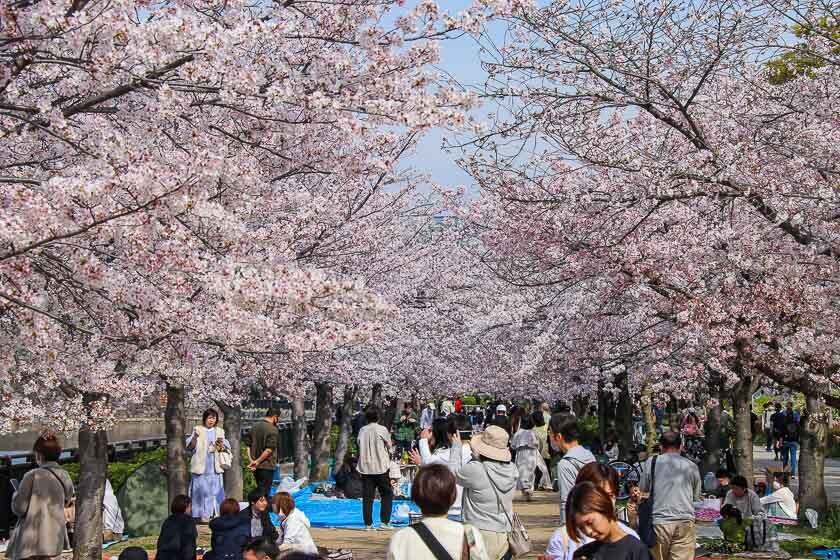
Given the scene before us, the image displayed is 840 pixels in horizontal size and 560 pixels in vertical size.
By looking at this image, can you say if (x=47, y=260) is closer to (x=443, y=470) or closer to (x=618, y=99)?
(x=443, y=470)

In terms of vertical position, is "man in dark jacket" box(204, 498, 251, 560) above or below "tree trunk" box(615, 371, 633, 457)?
below

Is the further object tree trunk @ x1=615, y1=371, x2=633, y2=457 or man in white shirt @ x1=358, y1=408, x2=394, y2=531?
tree trunk @ x1=615, y1=371, x2=633, y2=457

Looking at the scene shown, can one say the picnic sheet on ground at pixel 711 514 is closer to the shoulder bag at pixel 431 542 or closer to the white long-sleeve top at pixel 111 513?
the white long-sleeve top at pixel 111 513

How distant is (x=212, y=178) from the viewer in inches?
269

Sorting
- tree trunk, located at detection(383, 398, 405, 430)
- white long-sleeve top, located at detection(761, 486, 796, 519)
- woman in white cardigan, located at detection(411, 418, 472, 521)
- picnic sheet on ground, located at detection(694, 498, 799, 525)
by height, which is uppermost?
tree trunk, located at detection(383, 398, 405, 430)

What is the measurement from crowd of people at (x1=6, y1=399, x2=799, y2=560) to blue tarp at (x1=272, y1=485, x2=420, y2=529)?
0.65 meters

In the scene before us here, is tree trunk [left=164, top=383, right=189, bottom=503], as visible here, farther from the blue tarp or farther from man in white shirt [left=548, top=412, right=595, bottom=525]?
man in white shirt [left=548, top=412, right=595, bottom=525]

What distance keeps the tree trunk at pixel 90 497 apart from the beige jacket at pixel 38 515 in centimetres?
247

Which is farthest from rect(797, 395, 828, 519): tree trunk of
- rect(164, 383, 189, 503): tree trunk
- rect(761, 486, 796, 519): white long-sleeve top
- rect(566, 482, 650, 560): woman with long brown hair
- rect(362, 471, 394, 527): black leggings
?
rect(566, 482, 650, 560): woman with long brown hair

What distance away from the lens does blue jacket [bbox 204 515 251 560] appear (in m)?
10.2

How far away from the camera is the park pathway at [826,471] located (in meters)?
23.1

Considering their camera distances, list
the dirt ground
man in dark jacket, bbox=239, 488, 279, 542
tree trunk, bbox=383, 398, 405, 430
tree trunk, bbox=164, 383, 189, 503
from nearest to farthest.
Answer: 1. man in dark jacket, bbox=239, 488, 279, 542
2. the dirt ground
3. tree trunk, bbox=164, 383, 189, 503
4. tree trunk, bbox=383, 398, 405, 430

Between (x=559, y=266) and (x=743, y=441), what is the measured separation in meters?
6.22

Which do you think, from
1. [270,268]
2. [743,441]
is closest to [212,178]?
[270,268]
